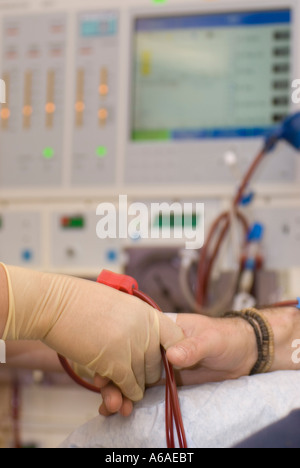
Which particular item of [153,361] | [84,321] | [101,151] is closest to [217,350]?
[153,361]

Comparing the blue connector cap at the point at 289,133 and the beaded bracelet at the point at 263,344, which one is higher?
the blue connector cap at the point at 289,133

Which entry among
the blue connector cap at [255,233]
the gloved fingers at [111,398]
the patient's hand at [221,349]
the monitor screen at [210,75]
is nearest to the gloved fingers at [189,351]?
the patient's hand at [221,349]

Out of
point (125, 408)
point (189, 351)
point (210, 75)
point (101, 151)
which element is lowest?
point (125, 408)

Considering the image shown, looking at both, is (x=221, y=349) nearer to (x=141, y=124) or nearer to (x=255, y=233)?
(x=255, y=233)

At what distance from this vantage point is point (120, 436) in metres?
0.97

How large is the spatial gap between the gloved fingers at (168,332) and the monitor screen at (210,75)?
112cm

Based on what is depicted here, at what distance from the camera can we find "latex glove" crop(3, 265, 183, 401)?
35.0 inches

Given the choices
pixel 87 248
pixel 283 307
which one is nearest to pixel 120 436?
pixel 283 307

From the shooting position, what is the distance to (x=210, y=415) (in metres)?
0.93

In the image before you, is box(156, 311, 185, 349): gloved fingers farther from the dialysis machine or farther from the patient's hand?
the dialysis machine

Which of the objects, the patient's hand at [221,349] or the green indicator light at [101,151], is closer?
the patient's hand at [221,349]

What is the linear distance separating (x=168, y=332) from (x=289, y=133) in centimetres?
100

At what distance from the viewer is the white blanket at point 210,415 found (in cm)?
91

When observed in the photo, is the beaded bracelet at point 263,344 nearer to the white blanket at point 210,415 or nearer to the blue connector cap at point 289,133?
the white blanket at point 210,415
